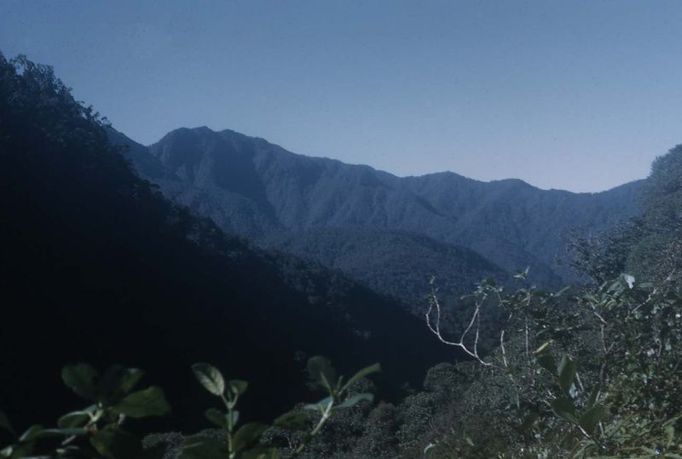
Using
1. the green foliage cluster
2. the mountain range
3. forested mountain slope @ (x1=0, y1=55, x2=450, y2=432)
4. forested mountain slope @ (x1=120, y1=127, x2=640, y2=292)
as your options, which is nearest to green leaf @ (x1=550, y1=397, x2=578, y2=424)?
the green foliage cluster

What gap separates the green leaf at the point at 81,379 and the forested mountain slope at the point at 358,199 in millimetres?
87167

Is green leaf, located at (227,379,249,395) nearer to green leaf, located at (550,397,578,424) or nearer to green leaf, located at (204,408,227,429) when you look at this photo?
green leaf, located at (204,408,227,429)

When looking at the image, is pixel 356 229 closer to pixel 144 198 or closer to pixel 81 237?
pixel 144 198

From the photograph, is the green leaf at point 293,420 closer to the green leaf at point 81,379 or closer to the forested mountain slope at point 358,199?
the green leaf at point 81,379

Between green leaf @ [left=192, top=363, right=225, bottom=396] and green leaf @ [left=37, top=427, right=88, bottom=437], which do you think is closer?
green leaf @ [left=37, top=427, right=88, bottom=437]

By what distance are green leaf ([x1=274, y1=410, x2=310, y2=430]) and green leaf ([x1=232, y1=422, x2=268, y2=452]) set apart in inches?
1.1

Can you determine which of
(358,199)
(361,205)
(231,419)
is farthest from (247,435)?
(358,199)

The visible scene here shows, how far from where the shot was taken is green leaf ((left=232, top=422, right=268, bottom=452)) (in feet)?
1.84

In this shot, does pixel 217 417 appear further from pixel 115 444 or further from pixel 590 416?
pixel 590 416

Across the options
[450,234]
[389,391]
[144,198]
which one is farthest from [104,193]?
[450,234]

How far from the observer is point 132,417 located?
54cm

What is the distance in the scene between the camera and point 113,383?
495 mm

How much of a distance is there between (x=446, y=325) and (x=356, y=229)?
4789 cm

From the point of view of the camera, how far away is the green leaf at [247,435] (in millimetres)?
561
